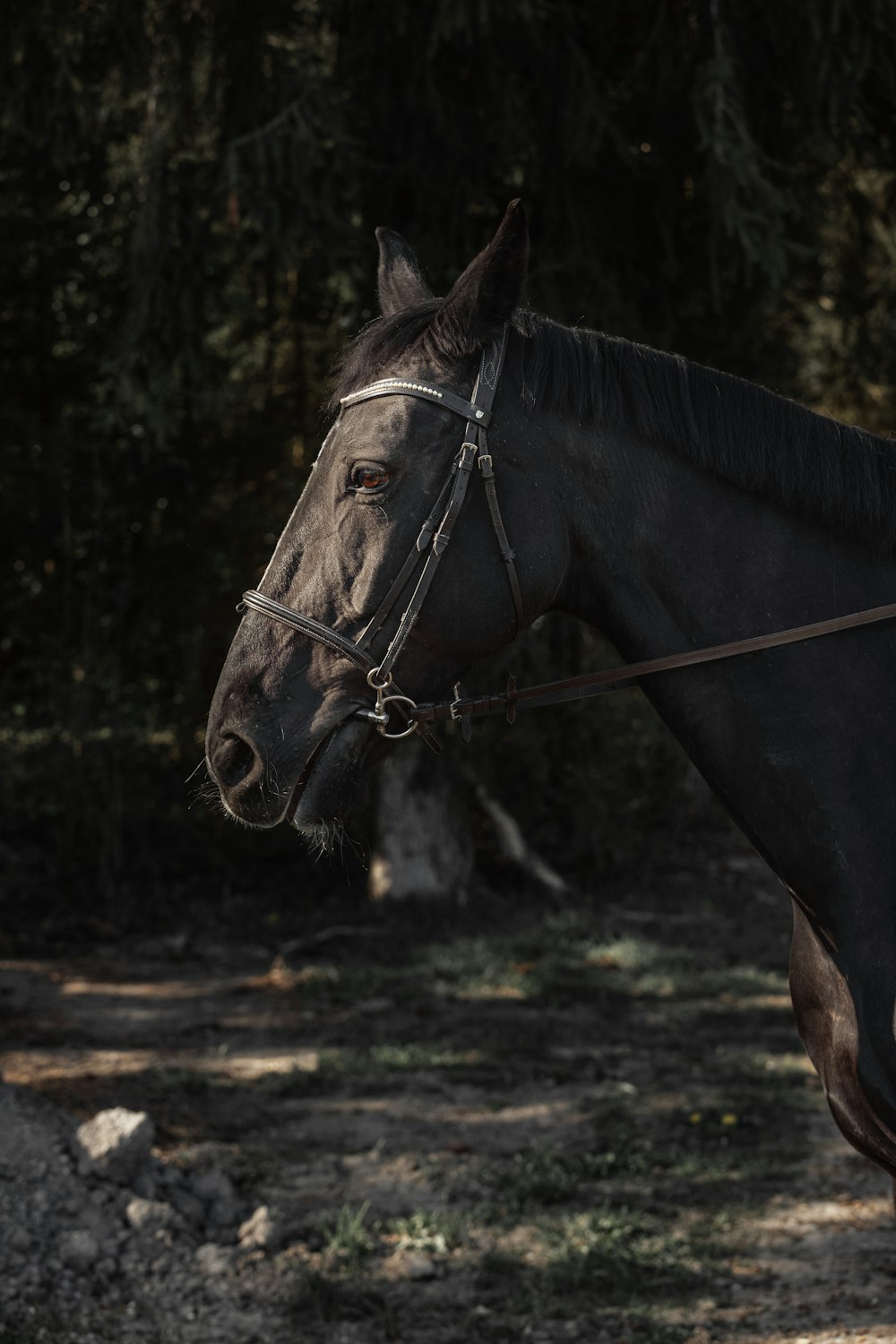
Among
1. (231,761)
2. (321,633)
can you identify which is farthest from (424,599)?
(231,761)

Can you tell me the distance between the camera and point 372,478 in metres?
2.40

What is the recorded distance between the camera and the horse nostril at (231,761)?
2471 mm

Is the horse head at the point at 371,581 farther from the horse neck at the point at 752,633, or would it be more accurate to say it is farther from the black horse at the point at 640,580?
the horse neck at the point at 752,633

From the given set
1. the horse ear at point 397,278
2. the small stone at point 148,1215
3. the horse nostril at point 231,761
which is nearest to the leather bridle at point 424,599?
the horse nostril at point 231,761

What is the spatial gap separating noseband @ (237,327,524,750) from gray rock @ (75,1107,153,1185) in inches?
92.5

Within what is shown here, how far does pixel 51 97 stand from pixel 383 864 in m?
5.09

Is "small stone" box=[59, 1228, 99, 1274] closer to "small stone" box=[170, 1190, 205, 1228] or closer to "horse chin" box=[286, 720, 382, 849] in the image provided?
"small stone" box=[170, 1190, 205, 1228]

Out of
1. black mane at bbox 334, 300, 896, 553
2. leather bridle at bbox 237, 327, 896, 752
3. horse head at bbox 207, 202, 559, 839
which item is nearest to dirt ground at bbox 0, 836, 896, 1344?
horse head at bbox 207, 202, 559, 839

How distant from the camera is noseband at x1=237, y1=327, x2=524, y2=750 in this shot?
2.38 m

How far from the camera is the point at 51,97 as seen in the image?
6250mm

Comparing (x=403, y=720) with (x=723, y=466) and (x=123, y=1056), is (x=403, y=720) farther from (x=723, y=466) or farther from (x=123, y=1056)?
(x=123, y=1056)

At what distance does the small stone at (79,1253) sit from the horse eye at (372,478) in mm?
2675

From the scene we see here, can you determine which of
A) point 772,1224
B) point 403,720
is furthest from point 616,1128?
point 403,720

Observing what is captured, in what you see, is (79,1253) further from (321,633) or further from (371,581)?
(371,581)
